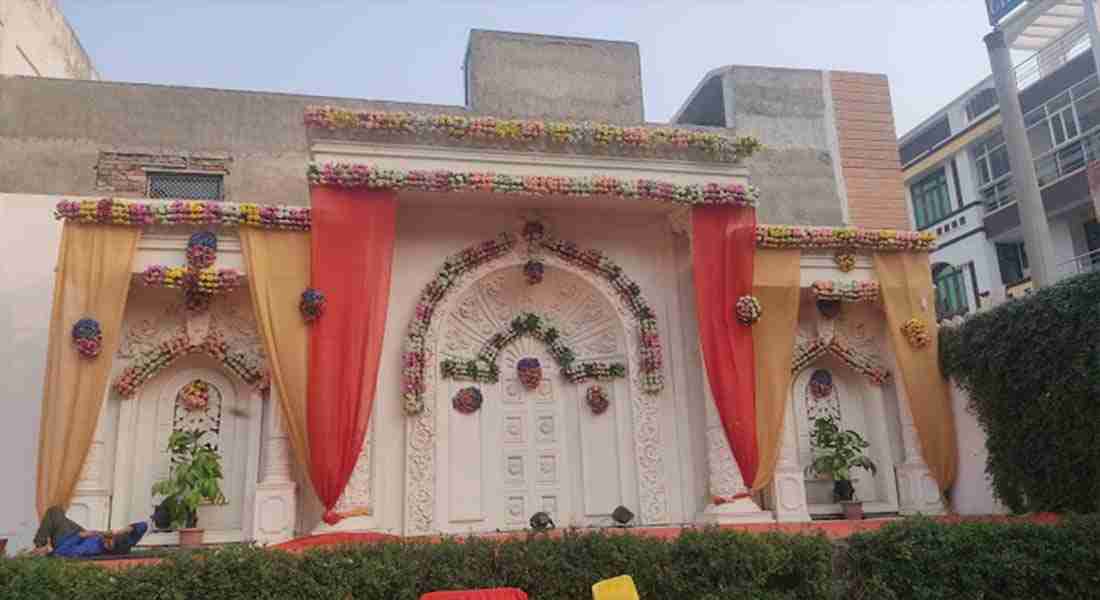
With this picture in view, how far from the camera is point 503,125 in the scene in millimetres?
9438

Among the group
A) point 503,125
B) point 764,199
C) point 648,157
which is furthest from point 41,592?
point 764,199

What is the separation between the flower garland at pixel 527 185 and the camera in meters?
8.91

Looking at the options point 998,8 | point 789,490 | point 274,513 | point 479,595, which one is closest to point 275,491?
point 274,513

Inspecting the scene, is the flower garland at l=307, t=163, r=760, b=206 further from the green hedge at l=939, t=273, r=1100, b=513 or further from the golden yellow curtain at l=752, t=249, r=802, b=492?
the green hedge at l=939, t=273, r=1100, b=513

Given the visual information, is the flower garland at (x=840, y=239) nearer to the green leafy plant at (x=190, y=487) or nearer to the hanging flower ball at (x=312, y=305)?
the hanging flower ball at (x=312, y=305)

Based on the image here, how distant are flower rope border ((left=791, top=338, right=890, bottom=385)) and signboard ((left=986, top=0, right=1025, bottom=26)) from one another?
20.5 ft

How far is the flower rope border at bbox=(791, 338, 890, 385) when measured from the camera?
1062cm

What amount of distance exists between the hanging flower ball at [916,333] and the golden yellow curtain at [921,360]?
0.04m

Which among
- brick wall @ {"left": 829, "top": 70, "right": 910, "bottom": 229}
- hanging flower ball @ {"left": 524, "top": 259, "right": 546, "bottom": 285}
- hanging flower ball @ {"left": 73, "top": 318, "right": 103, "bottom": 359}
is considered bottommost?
hanging flower ball @ {"left": 73, "top": 318, "right": 103, "bottom": 359}

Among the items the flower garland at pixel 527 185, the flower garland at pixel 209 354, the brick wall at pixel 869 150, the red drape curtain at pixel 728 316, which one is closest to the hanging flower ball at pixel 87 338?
the flower garland at pixel 209 354

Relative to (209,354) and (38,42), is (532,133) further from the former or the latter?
(38,42)

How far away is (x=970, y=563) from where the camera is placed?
663 centimetres

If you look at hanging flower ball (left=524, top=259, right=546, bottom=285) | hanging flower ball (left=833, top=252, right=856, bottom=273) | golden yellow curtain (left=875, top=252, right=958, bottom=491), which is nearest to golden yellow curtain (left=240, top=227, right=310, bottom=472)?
hanging flower ball (left=524, top=259, right=546, bottom=285)

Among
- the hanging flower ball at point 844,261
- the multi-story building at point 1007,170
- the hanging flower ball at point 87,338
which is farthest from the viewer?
the multi-story building at point 1007,170
